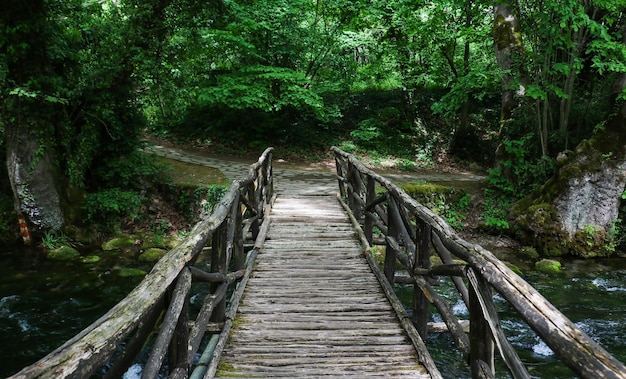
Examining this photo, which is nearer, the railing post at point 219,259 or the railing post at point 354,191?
the railing post at point 219,259

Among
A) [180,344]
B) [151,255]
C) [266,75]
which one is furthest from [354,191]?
[266,75]

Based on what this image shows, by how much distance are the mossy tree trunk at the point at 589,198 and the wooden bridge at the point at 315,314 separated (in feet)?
18.6

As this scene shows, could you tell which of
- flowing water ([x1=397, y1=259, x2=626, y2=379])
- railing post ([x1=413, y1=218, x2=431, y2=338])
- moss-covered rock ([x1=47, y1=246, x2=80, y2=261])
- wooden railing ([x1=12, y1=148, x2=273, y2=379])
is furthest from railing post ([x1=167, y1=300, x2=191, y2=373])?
moss-covered rock ([x1=47, y1=246, x2=80, y2=261])

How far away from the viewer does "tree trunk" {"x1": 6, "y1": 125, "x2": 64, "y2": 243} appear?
8.08m

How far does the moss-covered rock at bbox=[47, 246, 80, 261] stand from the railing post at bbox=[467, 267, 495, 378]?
817 centimetres

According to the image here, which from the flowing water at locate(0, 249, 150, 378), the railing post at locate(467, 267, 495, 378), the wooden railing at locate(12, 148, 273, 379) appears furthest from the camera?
the flowing water at locate(0, 249, 150, 378)

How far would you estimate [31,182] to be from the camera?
824cm

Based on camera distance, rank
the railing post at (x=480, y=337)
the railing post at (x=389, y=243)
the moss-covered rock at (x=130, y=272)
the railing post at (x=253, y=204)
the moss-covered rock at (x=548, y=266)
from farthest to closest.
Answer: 1. the moss-covered rock at (x=548, y=266)
2. the moss-covered rock at (x=130, y=272)
3. the railing post at (x=253, y=204)
4. the railing post at (x=389, y=243)
5. the railing post at (x=480, y=337)

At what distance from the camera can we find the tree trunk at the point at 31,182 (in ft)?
26.5

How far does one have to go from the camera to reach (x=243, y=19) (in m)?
11.6

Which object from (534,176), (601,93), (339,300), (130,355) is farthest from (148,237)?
(601,93)

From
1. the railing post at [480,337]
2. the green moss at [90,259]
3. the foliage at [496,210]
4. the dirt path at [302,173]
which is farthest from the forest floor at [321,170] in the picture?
the railing post at [480,337]

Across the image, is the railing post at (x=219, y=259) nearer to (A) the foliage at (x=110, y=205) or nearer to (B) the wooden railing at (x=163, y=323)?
(B) the wooden railing at (x=163, y=323)

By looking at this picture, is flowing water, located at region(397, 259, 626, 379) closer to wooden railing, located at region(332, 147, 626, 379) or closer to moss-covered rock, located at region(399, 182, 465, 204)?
wooden railing, located at region(332, 147, 626, 379)
